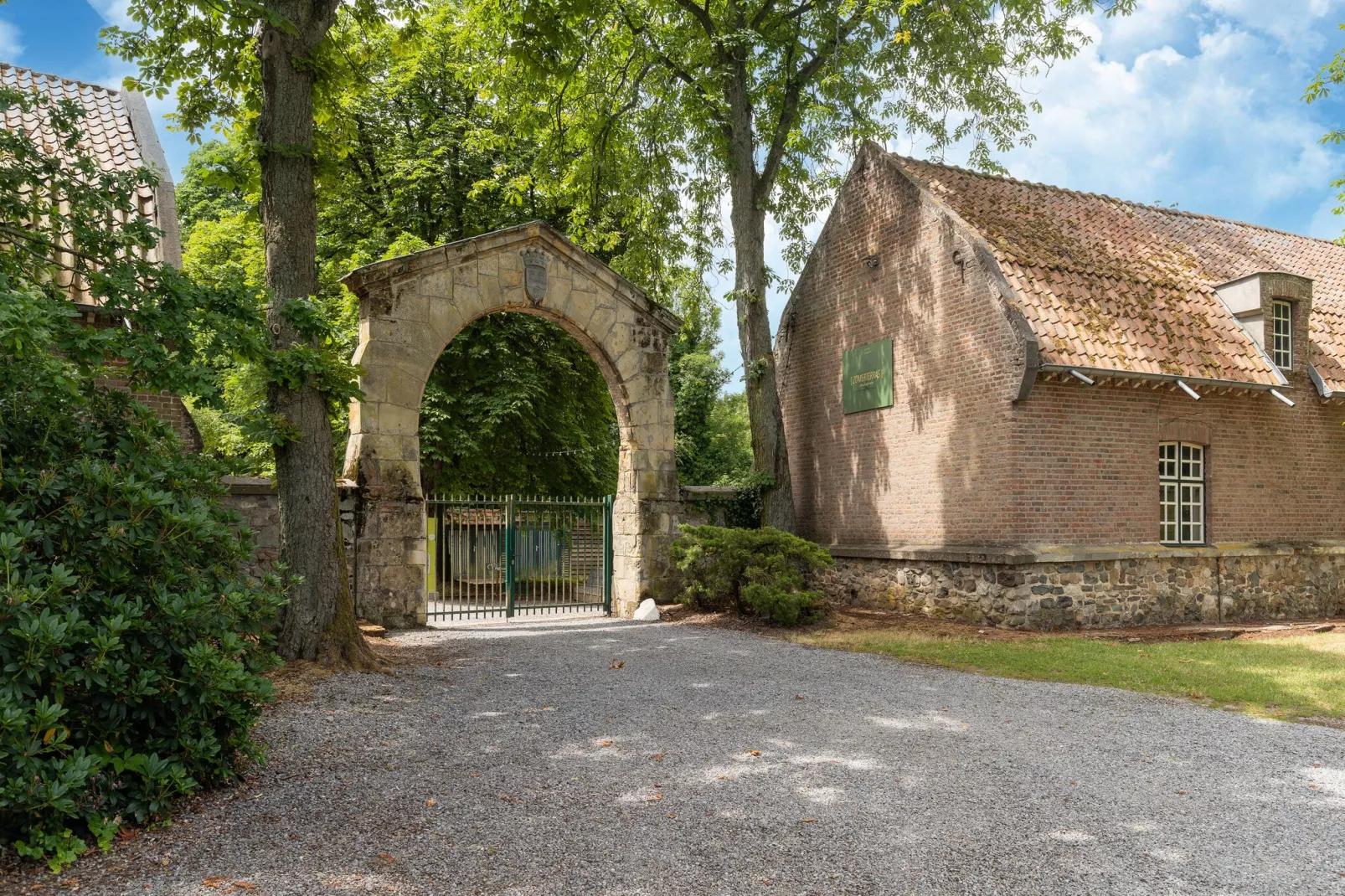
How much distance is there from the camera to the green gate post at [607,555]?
1518 cm

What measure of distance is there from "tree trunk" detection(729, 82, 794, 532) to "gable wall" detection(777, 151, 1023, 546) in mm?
1131

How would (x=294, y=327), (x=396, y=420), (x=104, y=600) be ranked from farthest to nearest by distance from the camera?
(x=396, y=420) → (x=294, y=327) → (x=104, y=600)

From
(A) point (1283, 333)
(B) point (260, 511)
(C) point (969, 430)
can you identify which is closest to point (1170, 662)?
(C) point (969, 430)

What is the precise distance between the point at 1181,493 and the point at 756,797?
483 inches

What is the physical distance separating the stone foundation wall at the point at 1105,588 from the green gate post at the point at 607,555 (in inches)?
152

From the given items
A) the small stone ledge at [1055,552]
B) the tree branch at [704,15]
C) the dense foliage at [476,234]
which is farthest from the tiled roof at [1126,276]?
the dense foliage at [476,234]

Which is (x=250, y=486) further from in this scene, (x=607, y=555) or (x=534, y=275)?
(x=607, y=555)

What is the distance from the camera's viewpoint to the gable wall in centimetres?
1366

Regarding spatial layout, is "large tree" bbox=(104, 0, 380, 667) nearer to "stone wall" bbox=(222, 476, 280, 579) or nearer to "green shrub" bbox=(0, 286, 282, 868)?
"stone wall" bbox=(222, 476, 280, 579)

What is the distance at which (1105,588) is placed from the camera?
13711 millimetres

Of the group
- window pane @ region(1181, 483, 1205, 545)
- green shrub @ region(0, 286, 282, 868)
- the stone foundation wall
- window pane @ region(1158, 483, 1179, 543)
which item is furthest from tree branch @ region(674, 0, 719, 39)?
green shrub @ region(0, 286, 282, 868)

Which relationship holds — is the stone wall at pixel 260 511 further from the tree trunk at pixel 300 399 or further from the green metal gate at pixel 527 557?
the green metal gate at pixel 527 557

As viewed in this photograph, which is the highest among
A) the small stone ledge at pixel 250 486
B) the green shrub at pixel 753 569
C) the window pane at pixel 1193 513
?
the small stone ledge at pixel 250 486

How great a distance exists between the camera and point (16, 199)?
6824 mm
